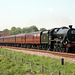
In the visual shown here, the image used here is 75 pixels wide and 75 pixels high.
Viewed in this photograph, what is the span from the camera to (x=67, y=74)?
34.1 ft

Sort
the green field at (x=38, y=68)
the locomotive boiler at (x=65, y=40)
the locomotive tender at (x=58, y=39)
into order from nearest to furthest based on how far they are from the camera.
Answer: the green field at (x=38, y=68), the locomotive boiler at (x=65, y=40), the locomotive tender at (x=58, y=39)

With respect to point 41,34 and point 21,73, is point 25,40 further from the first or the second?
point 21,73

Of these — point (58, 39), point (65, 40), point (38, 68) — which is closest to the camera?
point (38, 68)

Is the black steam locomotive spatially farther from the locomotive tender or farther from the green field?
the green field

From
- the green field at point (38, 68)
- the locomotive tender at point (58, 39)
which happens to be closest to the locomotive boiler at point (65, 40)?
the locomotive tender at point (58, 39)

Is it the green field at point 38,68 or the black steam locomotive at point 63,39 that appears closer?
the green field at point 38,68

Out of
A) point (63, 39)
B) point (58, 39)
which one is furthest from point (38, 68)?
point (58, 39)

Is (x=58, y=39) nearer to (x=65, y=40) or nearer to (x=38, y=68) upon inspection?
(x=65, y=40)

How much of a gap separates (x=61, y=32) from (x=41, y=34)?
7763 millimetres

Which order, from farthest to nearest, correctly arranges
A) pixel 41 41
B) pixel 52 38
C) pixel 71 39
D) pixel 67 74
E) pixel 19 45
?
pixel 19 45 → pixel 41 41 → pixel 52 38 → pixel 71 39 → pixel 67 74

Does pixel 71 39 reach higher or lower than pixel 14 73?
higher

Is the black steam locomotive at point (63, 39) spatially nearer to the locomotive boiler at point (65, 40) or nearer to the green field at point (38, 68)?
the locomotive boiler at point (65, 40)

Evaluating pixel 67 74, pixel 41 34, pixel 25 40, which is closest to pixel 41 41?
pixel 41 34

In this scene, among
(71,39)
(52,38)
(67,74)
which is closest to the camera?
(67,74)
